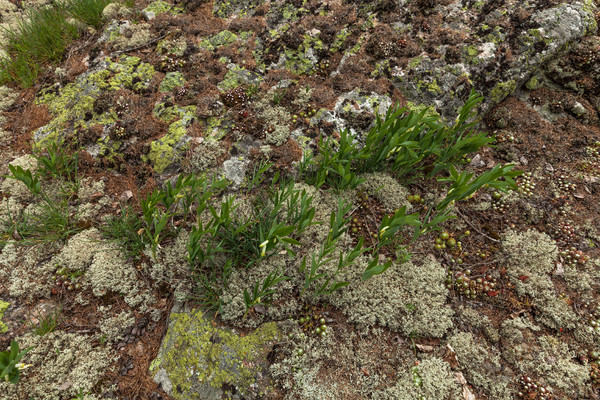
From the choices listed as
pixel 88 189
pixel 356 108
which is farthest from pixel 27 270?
pixel 356 108

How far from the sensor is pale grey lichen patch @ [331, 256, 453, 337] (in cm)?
309

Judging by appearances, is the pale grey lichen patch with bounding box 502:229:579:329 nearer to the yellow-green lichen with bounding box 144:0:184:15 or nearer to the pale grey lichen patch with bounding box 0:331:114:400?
the pale grey lichen patch with bounding box 0:331:114:400

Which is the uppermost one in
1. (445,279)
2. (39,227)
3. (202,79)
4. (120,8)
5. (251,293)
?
(120,8)

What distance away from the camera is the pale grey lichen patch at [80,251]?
10.8 ft

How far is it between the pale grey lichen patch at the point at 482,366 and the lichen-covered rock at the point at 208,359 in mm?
1875

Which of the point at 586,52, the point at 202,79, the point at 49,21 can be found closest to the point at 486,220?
the point at 586,52

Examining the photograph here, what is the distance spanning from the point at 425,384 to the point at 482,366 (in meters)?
0.65

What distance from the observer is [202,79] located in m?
4.61

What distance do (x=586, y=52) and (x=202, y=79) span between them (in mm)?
6203

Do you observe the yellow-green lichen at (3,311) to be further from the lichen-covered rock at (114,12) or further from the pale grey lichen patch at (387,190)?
the lichen-covered rock at (114,12)

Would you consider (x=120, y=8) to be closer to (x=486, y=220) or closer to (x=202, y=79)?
(x=202, y=79)

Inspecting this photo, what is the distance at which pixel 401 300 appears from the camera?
10.5 ft

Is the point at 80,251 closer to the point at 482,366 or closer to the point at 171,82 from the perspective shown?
the point at 171,82

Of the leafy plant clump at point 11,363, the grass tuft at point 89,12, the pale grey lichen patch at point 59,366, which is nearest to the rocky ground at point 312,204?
the pale grey lichen patch at point 59,366
